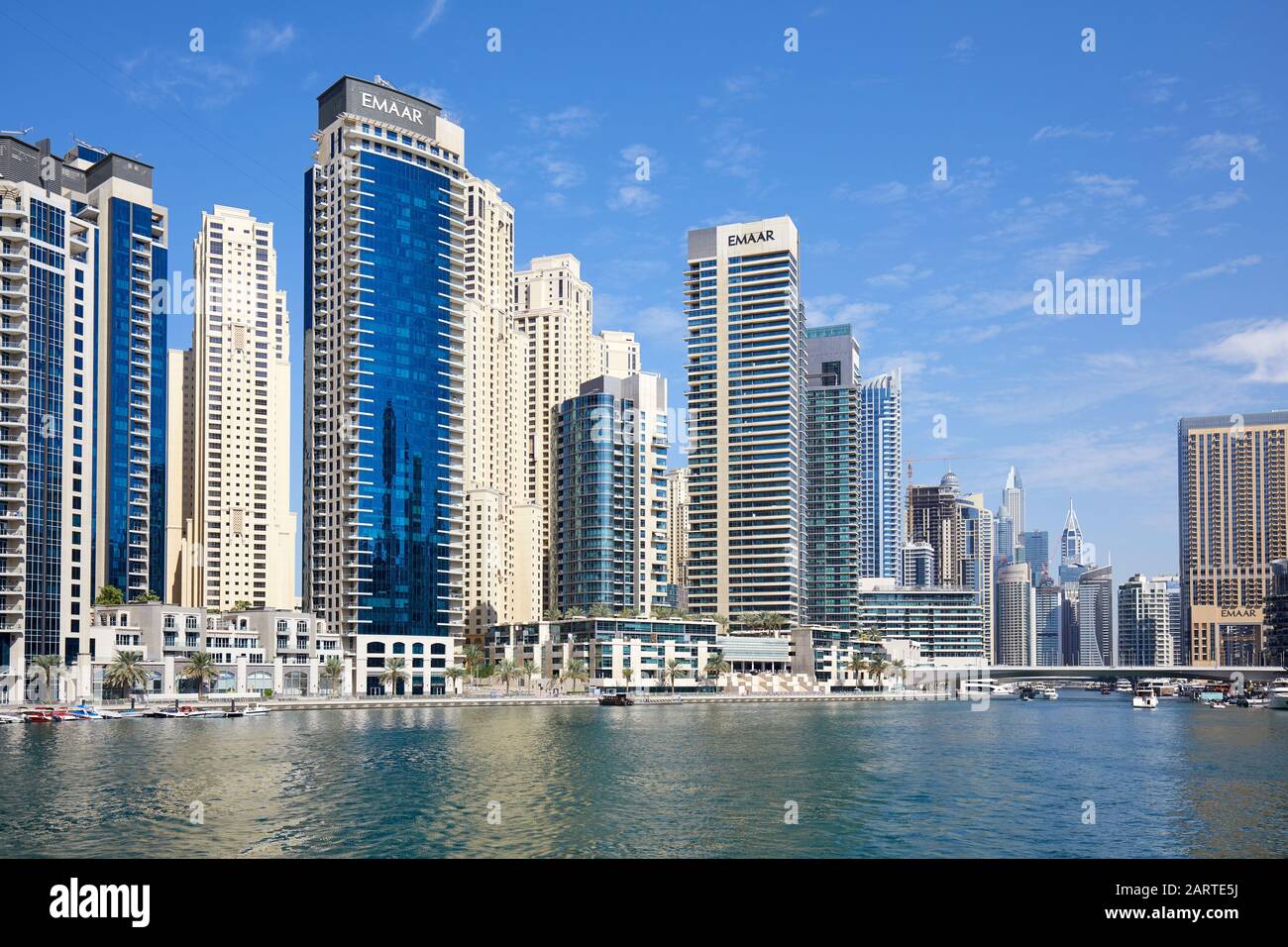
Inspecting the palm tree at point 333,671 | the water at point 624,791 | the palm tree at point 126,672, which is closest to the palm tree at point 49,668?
the palm tree at point 126,672

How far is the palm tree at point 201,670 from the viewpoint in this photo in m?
168

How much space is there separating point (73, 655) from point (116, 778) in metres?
94.2

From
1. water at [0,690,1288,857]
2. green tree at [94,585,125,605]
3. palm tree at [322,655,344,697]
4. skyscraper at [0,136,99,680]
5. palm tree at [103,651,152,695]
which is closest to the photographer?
water at [0,690,1288,857]

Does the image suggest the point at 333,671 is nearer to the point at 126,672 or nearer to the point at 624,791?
the point at 126,672

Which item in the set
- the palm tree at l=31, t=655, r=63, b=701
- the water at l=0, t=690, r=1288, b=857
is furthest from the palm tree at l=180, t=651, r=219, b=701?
the water at l=0, t=690, r=1288, b=857

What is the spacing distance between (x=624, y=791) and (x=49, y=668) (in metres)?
107

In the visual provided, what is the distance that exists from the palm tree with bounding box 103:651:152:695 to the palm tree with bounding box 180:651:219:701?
924cm

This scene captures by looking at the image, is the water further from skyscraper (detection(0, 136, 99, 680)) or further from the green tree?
the green tree

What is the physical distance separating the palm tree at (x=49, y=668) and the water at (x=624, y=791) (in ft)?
86.6

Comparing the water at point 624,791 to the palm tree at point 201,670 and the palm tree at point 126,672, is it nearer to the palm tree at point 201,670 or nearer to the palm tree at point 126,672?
the palm tree at point 126,672

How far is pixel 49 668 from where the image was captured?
491ft

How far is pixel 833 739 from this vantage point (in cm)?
11494

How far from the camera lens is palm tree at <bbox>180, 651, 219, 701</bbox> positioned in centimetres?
16825

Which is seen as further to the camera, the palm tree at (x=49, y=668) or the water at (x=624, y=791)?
the palm tree at (x=49, y=668)
